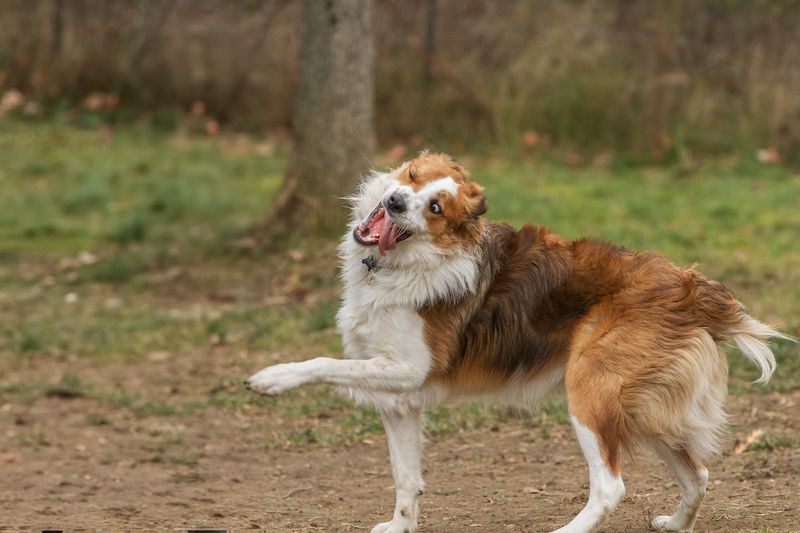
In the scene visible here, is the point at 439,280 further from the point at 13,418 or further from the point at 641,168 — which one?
the point at 641,168

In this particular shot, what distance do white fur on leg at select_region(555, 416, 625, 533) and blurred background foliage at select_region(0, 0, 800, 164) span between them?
987 cm

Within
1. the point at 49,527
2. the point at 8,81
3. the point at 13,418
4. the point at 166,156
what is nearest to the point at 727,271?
the point at 13,418

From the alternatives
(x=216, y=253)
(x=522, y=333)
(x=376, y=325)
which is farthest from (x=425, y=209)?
(x=216, y=253)

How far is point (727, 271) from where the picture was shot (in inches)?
379

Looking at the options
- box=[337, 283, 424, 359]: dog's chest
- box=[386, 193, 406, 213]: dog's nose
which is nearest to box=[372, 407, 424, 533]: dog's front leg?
box=[337, 283, 424, 359]: dog's chest

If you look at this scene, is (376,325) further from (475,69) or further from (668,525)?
(475,69)

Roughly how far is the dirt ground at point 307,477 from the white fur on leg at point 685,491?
0.15 metres

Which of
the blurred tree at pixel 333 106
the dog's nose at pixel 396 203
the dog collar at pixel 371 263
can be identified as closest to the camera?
the dog's nose at pixel 396 203

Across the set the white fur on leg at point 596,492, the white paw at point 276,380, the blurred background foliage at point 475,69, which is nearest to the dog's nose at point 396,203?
the white paw at point 276,380

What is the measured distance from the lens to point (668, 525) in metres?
5.04

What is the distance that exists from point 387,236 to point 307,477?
1.71 meters

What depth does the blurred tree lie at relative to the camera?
9.97 metres

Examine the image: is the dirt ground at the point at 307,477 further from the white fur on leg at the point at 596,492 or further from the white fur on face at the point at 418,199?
the white fur on face at the point at 418,199

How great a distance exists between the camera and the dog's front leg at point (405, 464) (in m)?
5.08
